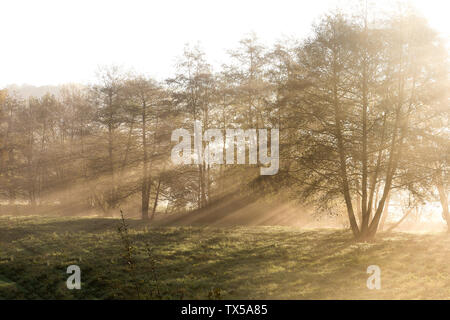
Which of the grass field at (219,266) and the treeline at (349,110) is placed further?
the treeline at (349,110)

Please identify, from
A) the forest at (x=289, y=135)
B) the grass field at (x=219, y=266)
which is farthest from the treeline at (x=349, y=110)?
the grass field at (x=219, y=266)

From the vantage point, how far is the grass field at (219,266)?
9.52 m

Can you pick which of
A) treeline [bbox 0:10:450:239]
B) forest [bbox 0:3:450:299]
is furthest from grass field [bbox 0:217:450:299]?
treeline [bbox 0:10:450:239]

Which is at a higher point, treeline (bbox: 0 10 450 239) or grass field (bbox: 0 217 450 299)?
treeline (bbox: 0 10 450 239)

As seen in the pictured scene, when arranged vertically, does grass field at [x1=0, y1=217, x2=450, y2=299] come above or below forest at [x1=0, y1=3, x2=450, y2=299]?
below

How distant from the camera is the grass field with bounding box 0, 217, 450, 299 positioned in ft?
Result: 31.2

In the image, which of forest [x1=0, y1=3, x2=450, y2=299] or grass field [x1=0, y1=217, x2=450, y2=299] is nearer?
grass field [x1=0, y1=217, x2=450, y2=299]

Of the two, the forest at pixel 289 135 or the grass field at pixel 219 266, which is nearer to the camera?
the grass field at pixel 219 266

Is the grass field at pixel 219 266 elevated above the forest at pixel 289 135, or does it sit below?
below

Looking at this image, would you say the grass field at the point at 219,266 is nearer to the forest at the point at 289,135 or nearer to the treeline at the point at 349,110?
the forest at the point at 289,135

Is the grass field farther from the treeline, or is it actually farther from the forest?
the treeline

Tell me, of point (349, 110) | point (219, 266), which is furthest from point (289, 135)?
point (219, 266)

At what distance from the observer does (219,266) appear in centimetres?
1193

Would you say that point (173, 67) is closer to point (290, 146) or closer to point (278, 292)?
point (290, 146)
